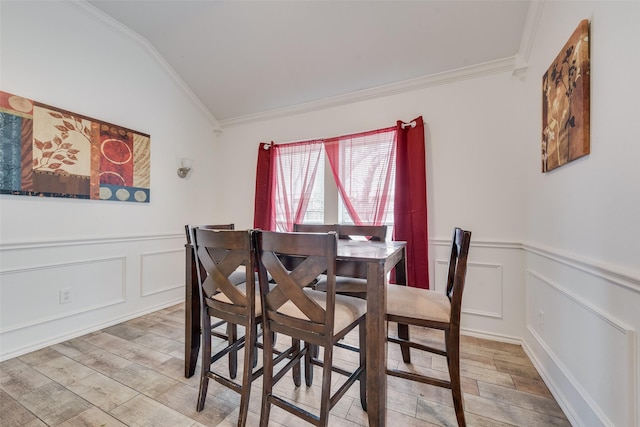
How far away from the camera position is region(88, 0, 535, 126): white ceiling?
7.07 ft

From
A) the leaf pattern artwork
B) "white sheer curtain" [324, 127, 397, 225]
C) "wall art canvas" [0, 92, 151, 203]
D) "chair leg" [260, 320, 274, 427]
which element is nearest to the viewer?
"chair leg" [260, 320, 274, 427]

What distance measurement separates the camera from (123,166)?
2697 mm

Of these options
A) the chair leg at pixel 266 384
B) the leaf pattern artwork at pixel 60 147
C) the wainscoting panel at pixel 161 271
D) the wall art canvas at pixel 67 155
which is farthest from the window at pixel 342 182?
the leaf pattern artwork at pixel 60 147

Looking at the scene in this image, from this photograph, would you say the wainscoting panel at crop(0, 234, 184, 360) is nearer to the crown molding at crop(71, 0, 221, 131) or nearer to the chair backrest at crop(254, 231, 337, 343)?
the crown molding at crop(71, 0, 221, 131)

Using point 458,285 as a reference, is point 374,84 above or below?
above

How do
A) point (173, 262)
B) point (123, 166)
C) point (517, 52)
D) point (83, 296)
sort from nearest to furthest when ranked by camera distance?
1. point (517, 52)
2. point (83, 296)
3. point (123, 166)
4. point (173, 262)

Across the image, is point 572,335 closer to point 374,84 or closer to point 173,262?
point 374,84

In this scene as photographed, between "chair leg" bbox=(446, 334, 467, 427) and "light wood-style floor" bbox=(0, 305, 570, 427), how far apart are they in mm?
124

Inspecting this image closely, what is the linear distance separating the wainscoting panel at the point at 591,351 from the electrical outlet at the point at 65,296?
364 cm

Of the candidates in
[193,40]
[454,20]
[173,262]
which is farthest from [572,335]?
[193,40]

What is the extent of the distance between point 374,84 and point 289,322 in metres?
2.57

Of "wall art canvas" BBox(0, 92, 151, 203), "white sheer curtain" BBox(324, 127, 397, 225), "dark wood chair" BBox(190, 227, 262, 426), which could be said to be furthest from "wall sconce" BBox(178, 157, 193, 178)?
"dark wood chair" BBox(190, 227, 262, 426)

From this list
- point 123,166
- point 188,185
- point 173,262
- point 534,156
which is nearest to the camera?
point 534,156

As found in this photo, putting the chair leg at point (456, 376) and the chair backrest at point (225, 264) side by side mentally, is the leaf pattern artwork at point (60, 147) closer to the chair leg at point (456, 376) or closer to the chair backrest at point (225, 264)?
the chair backrest at point (225, 264)
